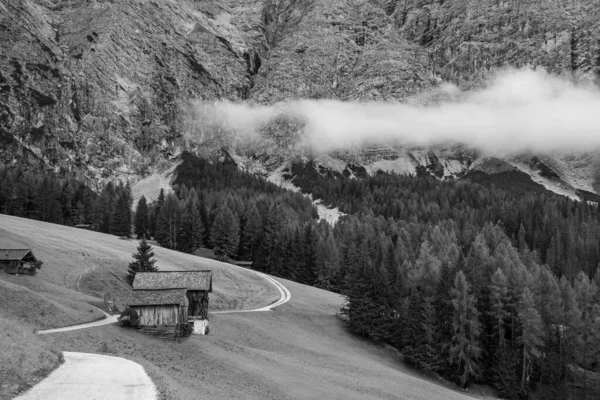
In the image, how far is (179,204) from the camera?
145 m

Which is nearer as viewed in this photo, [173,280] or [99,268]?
[173,280]

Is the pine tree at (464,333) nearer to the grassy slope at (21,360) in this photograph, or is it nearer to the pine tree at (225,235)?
the grassy slope at (21,360)

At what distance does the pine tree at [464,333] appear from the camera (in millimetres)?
68250

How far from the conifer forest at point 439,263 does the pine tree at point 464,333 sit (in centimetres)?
17

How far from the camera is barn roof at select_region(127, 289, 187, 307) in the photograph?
5247 cm

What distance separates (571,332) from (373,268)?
Answer: 30.2 m

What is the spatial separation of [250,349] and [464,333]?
113 feet

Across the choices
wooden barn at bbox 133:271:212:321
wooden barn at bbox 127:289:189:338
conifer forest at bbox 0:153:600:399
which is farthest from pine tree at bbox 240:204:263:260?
wooden barn at bbox 127:289:189:338

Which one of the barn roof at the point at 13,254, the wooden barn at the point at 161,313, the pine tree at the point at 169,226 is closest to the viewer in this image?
the wooden barn at the point at 161,313

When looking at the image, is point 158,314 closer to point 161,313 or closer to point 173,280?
A: point 161,313

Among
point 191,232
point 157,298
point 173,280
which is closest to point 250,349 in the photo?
point 157,298

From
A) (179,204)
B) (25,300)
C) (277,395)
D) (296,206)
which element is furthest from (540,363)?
(296,206)

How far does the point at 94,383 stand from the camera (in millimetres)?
24359

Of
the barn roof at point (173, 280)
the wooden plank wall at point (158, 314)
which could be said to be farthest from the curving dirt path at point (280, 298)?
the wooden plank wall at point (158, 314)
